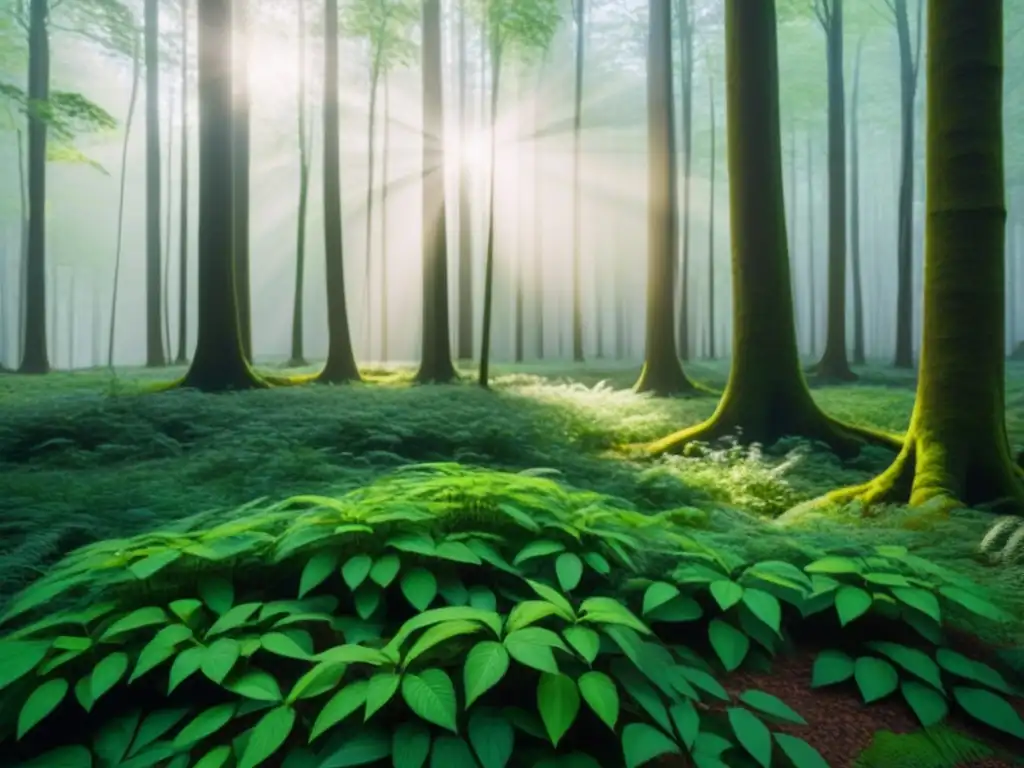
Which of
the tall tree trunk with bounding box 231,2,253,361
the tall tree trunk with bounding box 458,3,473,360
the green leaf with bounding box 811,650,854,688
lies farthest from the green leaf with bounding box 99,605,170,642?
the tall tree trunk with bounding box 458,3,473,360

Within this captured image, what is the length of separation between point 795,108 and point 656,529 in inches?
1070

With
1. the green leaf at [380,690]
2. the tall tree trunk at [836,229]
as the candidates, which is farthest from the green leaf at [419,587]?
the tall tree trunk at [836,229]

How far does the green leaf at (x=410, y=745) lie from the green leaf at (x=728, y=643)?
1.24 meters

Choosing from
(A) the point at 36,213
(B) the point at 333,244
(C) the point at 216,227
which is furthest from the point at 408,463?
(A) the point at 36,213

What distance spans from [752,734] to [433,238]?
40.6 ft

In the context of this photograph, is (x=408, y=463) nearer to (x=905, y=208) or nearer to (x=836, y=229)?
(x=836, y=229)

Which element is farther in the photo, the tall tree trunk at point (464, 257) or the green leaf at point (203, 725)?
the tall tree trunk at point (464, 257)

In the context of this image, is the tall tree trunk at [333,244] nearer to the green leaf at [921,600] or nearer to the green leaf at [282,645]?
the green leaf at [282,645]

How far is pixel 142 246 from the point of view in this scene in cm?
4466

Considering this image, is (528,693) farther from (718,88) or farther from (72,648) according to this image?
(718,88)

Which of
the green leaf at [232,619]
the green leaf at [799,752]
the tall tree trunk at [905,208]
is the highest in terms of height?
the tall tree trunk at [905,208]

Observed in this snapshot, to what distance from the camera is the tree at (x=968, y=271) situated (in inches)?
196

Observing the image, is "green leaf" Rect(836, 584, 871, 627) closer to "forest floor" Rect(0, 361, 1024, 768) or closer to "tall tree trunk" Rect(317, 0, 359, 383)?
"forest floor" Rect(0, 361, 1024, 768)

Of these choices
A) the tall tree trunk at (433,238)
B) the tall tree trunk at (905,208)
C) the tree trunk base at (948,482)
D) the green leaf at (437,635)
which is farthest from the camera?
the tall tree trunk at (905,208)
